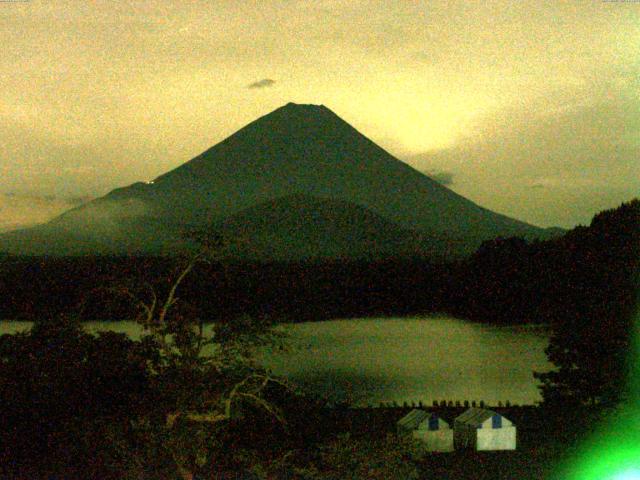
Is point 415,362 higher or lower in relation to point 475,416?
lower

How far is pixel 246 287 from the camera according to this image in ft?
230

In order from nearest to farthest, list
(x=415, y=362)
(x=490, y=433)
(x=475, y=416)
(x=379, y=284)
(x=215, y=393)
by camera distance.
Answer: (x=215, y=393) → (x=490, y=433) → (x=475, y=416) → (x=415, y=362) → (x=379, y=284)

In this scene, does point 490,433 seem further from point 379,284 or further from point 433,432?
point 379,284

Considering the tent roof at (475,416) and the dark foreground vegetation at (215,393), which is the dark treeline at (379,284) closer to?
the dark foreground vegetation at (215,393)

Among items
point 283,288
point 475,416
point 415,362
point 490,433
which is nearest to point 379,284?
point 283,288

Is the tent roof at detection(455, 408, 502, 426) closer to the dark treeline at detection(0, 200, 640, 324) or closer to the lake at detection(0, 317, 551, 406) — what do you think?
the dark treeline at detection(0, 200, 640, 324)

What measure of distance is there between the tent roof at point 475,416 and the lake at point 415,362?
129 inches

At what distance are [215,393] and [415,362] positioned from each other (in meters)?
26.6

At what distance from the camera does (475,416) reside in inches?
555

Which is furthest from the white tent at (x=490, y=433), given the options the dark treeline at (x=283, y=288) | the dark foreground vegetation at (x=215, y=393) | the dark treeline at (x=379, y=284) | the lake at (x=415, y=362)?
the dark treeline at (x=283, y=288)

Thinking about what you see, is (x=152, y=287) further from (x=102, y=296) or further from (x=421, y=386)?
(x=421, y=386)

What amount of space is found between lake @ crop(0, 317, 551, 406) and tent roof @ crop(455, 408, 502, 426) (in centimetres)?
328

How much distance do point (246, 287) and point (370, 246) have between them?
49.5m

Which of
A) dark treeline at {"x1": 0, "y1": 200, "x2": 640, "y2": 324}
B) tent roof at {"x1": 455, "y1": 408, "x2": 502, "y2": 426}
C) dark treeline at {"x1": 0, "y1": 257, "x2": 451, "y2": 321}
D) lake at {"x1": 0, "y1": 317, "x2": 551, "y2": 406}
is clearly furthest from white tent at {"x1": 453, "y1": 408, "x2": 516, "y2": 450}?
dark treeline at {"x1": 0, "y1": 257, "x2": 451, "y2": 321}
